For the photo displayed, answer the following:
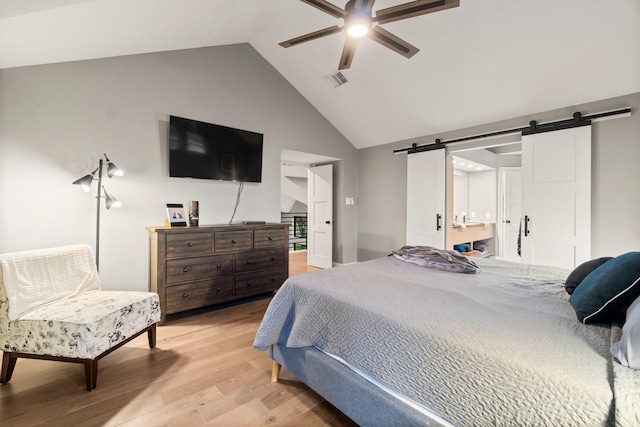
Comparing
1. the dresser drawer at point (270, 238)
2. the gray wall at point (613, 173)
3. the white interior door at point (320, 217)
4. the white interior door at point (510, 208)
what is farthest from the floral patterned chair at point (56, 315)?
the white interior door at point (510, 208)

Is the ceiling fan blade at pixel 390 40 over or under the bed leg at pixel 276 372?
over

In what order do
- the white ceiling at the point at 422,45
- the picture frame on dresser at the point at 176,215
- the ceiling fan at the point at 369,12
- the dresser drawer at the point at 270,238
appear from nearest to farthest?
the ceiling fan at the point at 369,12, the white ceiling at the point at 422,45, the picture frame on dresser at the point at 176,215, the dresser drawer at the point at 270,238

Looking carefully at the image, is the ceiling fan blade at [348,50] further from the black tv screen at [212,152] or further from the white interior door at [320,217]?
the white interior door at [320,217]

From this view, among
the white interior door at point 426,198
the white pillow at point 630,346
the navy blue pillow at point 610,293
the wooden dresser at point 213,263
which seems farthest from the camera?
the white interior door at point 426,198

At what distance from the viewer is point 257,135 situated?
3.88 metres

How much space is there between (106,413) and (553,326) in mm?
2296

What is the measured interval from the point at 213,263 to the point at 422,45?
11.1 feet

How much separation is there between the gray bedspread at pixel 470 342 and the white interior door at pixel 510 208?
4.19 m

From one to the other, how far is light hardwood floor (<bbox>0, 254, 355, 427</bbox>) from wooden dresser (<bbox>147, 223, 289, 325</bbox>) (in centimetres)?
59

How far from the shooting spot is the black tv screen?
320cm

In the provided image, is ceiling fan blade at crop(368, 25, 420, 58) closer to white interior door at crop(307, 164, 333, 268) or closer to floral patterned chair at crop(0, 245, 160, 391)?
floral patterned chair at crop(0, 245, 160, 391)

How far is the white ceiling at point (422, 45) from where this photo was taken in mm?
2211

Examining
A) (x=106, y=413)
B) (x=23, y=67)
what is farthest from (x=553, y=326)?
(x=23, y=67)

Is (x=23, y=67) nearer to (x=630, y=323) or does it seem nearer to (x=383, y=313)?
(x=383, y=313)
